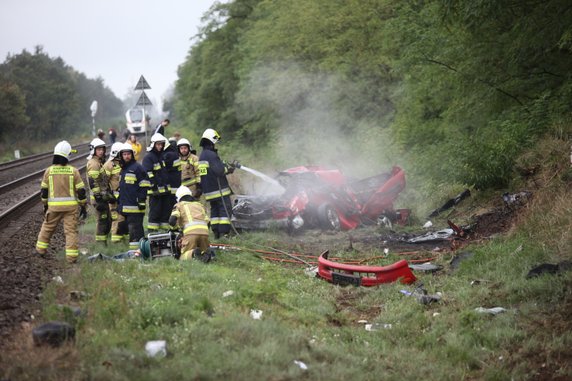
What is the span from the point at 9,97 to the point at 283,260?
46.0 meters

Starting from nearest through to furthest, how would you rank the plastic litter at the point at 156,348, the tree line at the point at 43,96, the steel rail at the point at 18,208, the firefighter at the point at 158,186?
the plastic litter at the point at 156,348
the firefighter at the point at 158,186
the steel rail at the point at 18,208
the tree line at the point at 43,96

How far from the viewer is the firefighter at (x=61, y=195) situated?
10344 millimetres

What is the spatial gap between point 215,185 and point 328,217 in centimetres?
277

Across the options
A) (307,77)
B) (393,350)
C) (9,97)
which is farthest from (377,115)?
(9,97)

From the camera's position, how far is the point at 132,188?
37.4ft

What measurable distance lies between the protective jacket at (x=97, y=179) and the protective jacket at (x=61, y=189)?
1540 millimetres

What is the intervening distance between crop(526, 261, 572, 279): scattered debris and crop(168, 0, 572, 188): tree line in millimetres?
5344

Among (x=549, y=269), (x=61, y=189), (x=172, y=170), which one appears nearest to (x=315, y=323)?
(x=549, y=269)

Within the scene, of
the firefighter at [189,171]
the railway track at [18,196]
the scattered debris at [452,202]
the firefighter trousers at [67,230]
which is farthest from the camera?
the railway track at [18,196]

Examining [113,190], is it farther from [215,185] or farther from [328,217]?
[328,217]

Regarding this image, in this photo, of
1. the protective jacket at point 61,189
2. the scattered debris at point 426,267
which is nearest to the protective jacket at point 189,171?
the protective jacket at point 61,189

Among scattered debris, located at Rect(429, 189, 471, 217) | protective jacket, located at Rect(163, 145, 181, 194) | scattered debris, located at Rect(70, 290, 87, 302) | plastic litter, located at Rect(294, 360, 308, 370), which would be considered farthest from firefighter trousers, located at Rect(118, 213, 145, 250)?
scattered debris, located at Rect(429, 189, 471, 217)

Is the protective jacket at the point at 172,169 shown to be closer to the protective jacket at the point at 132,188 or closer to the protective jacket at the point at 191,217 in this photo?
the protective jacket at the point at 132,188

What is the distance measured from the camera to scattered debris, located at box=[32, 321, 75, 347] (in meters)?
5.93
